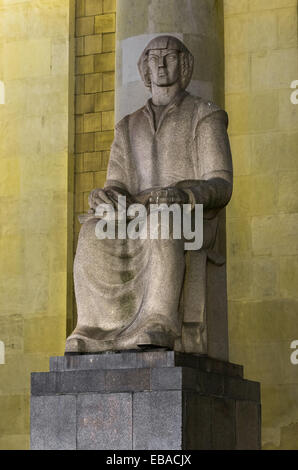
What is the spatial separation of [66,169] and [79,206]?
0.51 meters

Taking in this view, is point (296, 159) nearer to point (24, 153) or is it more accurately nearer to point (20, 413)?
point (24, 153)

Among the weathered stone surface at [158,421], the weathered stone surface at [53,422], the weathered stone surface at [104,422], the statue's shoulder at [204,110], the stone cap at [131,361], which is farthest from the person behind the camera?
the statue's shoulder at [204,110]

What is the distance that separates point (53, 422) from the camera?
835 cm

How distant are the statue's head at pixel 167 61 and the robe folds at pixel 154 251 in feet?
0.66

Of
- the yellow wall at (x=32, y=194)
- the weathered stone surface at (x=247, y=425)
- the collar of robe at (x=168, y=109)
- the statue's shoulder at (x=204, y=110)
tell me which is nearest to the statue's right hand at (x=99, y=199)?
the collar of robe at (x=168, y=109)

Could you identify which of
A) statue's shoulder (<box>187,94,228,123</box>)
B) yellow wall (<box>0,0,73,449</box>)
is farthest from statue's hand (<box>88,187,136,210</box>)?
yellow wall (<box>0,0,73,449</box>)

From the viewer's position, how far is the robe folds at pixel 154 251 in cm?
853

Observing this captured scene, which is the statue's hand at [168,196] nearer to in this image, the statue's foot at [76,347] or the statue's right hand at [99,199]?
the statue's right hand at [99,199]

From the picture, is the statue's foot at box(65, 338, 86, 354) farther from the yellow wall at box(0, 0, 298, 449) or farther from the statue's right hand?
the yellow wall at box(0, 0, 298, 449)

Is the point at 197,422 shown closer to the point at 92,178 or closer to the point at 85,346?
the point at 85,346

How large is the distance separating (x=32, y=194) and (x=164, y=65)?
5183 millimetres

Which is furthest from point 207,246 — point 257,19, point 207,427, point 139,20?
point 257,19

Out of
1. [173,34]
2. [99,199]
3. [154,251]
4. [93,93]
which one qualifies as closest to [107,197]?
[99,199]

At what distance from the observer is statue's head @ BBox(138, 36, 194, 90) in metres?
9.57
